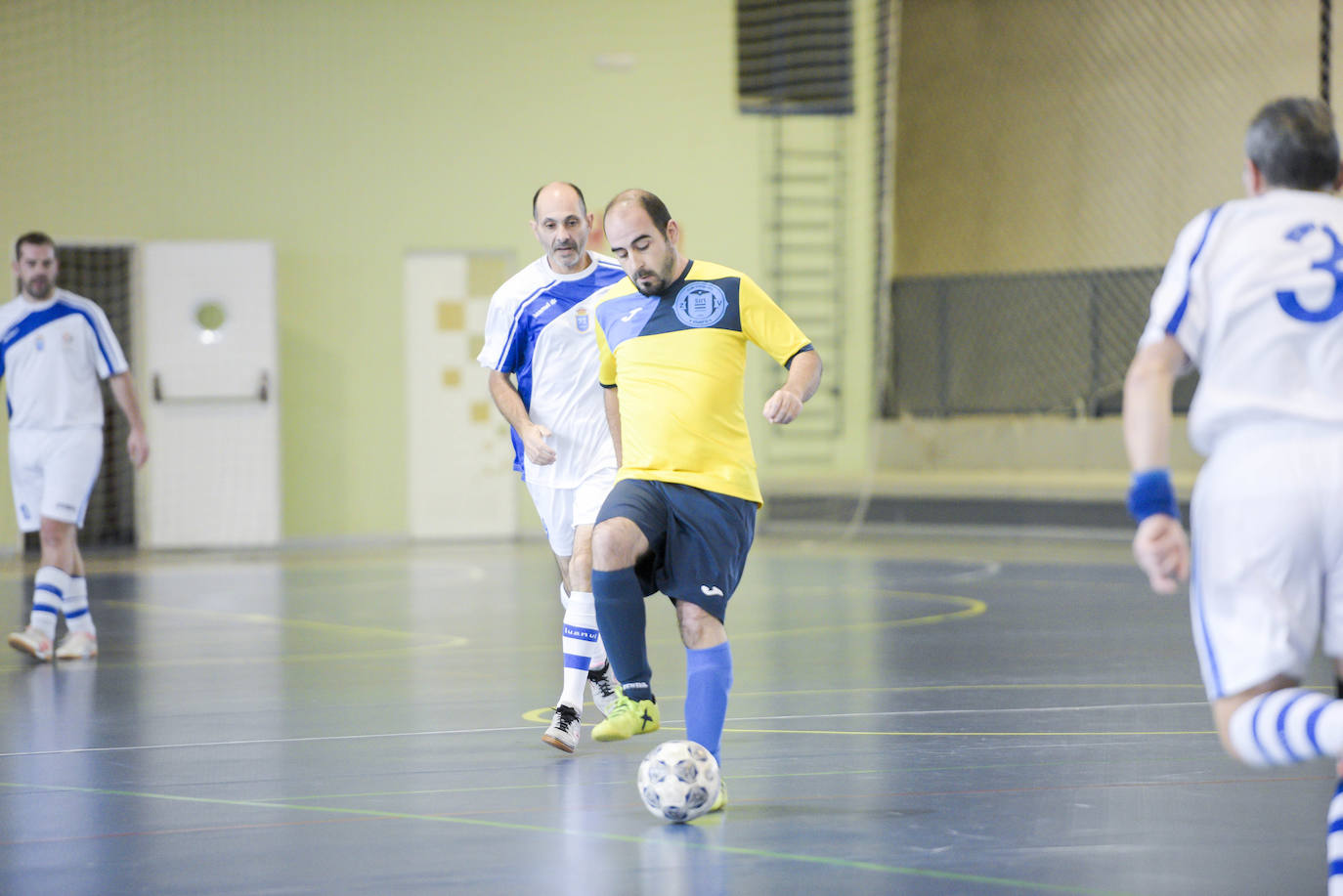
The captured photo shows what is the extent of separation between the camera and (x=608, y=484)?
19.1ft

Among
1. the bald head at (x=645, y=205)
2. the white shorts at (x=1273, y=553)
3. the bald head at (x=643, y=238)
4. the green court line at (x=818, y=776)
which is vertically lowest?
the green court line at (x=818, y=776)

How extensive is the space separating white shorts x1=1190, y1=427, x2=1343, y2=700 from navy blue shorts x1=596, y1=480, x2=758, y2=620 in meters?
1.69

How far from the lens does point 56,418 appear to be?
321 inches

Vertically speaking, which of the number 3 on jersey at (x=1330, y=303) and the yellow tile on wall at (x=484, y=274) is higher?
the yellow tile on wall at (x=484, y=274)

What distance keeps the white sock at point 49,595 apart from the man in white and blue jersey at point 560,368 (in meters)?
3.19

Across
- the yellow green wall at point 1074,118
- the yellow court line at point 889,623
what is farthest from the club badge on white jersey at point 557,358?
the yellow green wall at point 1074,118

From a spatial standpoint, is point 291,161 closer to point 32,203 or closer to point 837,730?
point 32,203

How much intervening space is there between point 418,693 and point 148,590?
537cm

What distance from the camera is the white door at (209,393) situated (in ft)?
47.2

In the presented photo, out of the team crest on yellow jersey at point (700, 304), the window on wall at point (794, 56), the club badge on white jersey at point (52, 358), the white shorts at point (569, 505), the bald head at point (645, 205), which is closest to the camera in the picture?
the bald head at point (645, 205)

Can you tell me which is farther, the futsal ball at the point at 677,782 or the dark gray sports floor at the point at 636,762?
the futsal ball at the point at 677,782

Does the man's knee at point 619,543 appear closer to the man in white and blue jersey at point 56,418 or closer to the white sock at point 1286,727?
the white sock at point 1286,727

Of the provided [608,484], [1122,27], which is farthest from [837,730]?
[1122,27]

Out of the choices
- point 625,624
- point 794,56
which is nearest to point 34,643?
point 625,624
